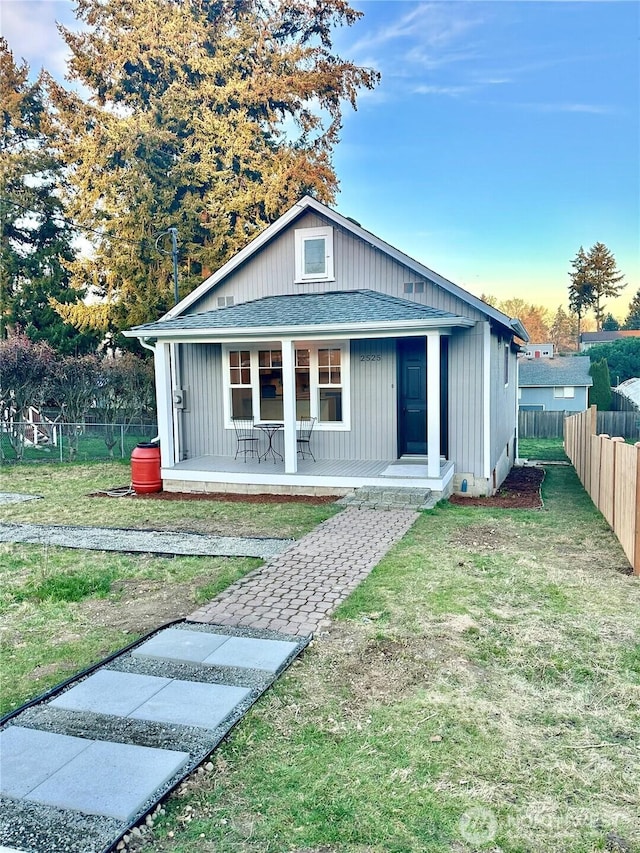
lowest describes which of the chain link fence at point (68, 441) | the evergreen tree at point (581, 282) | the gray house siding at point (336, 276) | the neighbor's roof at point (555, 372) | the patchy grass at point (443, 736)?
the patchy grass at point (443, 736)

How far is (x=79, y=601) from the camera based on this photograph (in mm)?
5195

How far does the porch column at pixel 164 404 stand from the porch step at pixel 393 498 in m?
3.81

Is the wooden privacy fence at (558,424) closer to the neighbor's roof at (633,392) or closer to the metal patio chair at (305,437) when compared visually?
the neighbor's roof at (633,392)

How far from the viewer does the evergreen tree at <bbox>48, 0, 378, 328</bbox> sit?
18.9 m

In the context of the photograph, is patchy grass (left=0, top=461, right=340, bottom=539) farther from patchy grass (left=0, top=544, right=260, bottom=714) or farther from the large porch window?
the large porch window

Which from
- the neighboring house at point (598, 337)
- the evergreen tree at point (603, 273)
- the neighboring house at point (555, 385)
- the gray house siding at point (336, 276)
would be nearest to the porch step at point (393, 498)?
the gray house siding at point (336, 276)

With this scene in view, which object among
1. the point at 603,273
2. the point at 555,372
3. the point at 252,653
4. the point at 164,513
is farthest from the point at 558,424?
the point at 603,273

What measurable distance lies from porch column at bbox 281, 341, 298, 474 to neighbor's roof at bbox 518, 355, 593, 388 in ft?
86.9

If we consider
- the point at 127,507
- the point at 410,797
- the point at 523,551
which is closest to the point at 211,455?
the point at 127,507

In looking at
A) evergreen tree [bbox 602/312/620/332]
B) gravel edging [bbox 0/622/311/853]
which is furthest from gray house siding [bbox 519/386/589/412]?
gravel edging [bbox 0/622/311/853]

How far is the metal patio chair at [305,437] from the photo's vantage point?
11.5 meters

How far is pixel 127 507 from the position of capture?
379 inches

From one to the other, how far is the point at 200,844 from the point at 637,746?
86.7 inches

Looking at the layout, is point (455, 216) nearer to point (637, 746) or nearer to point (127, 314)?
point (127, 314)
